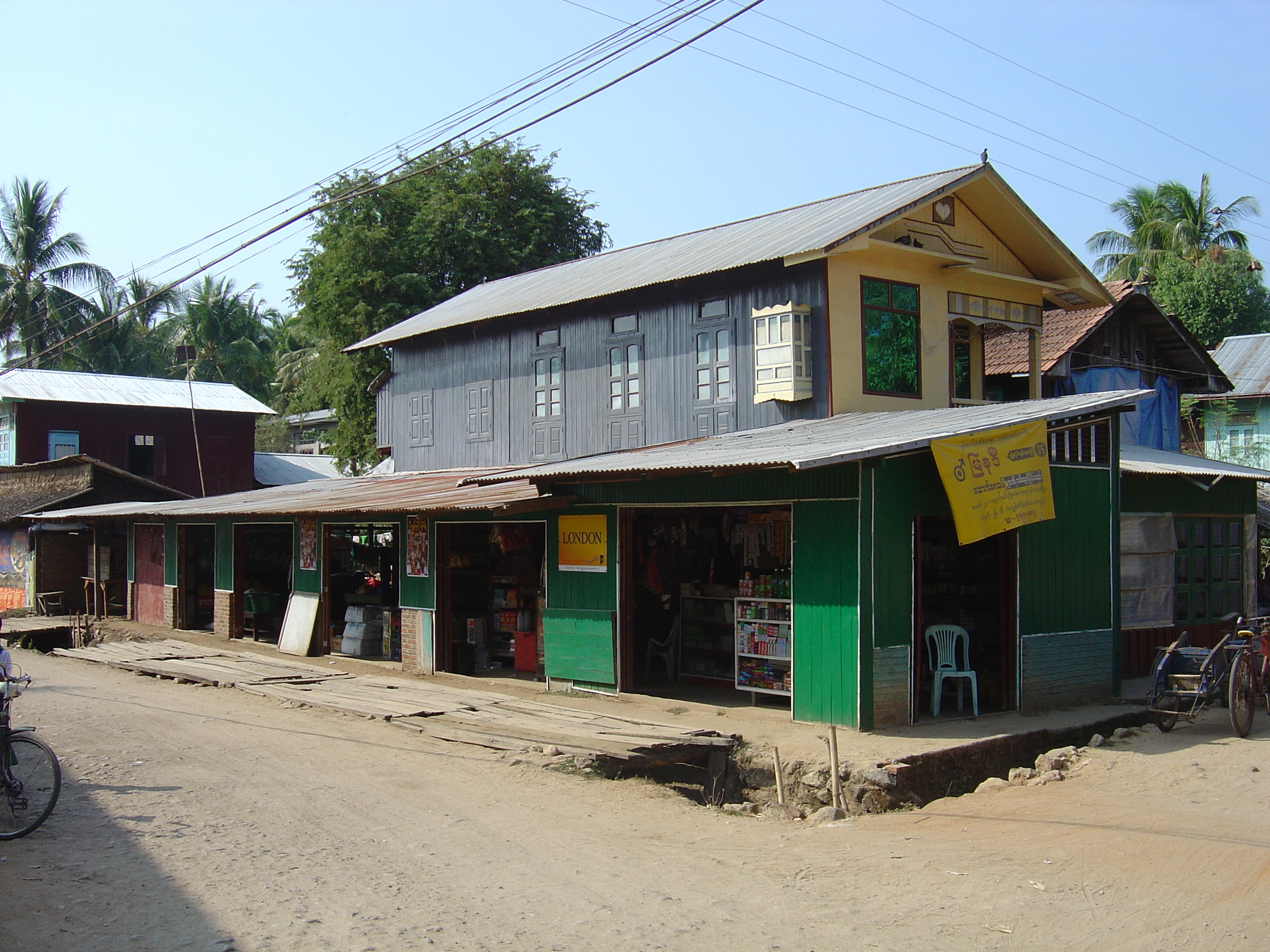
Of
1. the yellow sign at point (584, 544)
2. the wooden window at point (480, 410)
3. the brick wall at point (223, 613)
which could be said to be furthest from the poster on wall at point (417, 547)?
the brick wall at point (223, 613)

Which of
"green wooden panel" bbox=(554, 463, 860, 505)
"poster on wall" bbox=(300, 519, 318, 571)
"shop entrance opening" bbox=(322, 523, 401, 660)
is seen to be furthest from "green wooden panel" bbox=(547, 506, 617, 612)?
"poster on wall" bbox=(300, 519, 318, 571)

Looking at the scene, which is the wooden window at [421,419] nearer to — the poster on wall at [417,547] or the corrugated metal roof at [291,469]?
the poster on wall at [417,547]

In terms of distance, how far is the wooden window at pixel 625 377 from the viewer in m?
17.5

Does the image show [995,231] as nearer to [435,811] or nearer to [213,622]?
[435,811]

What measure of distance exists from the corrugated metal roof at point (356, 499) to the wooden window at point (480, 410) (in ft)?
2.37

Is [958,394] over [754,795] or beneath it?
over

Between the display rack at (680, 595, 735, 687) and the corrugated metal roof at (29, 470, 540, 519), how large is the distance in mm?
A: 2654

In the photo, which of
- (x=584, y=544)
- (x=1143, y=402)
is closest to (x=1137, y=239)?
(x=1143, y=402)

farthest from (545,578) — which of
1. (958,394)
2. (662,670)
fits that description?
(958,394)

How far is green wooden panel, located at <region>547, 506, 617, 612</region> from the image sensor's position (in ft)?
43.1

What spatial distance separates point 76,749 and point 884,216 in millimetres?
11435

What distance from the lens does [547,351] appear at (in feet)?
63.0

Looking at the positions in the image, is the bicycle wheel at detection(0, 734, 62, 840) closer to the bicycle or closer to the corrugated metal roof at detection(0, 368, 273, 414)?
the bicycle

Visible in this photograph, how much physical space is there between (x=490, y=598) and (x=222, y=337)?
119 feet
